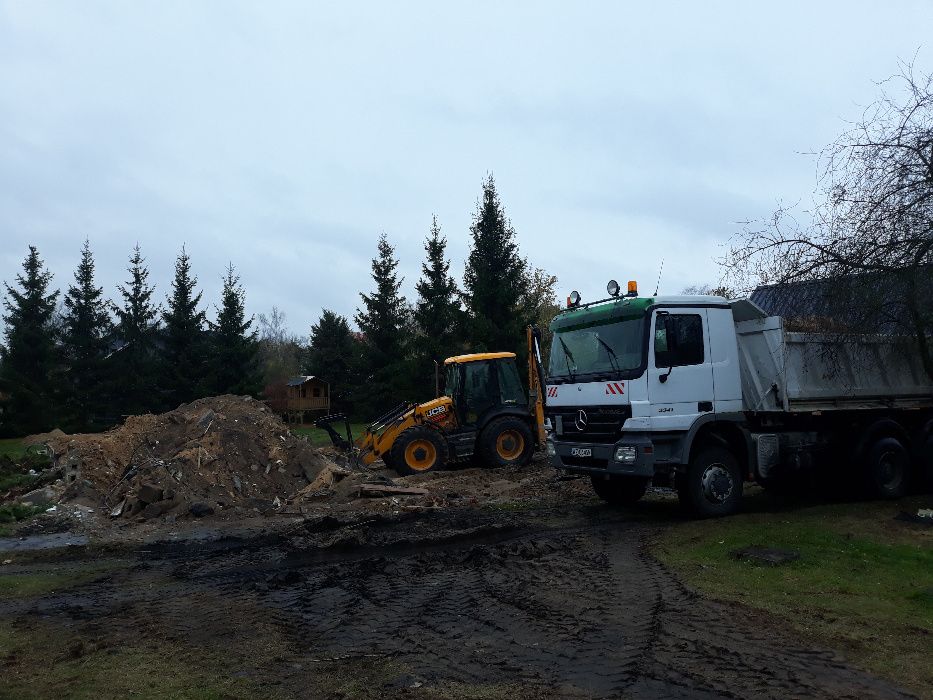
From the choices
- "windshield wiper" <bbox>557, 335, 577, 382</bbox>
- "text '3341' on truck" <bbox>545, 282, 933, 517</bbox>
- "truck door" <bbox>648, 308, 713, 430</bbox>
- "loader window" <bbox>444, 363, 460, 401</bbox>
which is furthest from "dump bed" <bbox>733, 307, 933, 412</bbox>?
"loader window" <bbox>444, 363, 460, 401</bbox>

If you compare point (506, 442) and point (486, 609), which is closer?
point (486, 609)

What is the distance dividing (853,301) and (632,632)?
6.44 meters

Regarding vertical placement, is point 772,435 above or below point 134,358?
below

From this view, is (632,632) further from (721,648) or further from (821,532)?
(821,532)

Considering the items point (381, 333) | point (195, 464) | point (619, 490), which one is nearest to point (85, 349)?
point (381, 333)

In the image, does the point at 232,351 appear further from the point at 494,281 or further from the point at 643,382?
the point at 643,382

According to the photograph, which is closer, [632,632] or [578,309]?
[632,632]

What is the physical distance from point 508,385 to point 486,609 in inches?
430

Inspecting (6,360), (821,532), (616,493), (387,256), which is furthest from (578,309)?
(6,360)

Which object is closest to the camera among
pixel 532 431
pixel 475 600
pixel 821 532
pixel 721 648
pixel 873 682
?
pixel 873 682

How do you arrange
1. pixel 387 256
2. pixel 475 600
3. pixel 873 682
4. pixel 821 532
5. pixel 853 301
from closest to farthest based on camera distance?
1. pixel 873 682
2. pixel 475 600
3. pixel 821 532
4. pixel 853 301
5. pixel 387 256

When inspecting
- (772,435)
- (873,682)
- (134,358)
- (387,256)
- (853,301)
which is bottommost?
(873,682)

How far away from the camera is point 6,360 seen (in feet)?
113

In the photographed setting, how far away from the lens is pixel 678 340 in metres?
9.99
